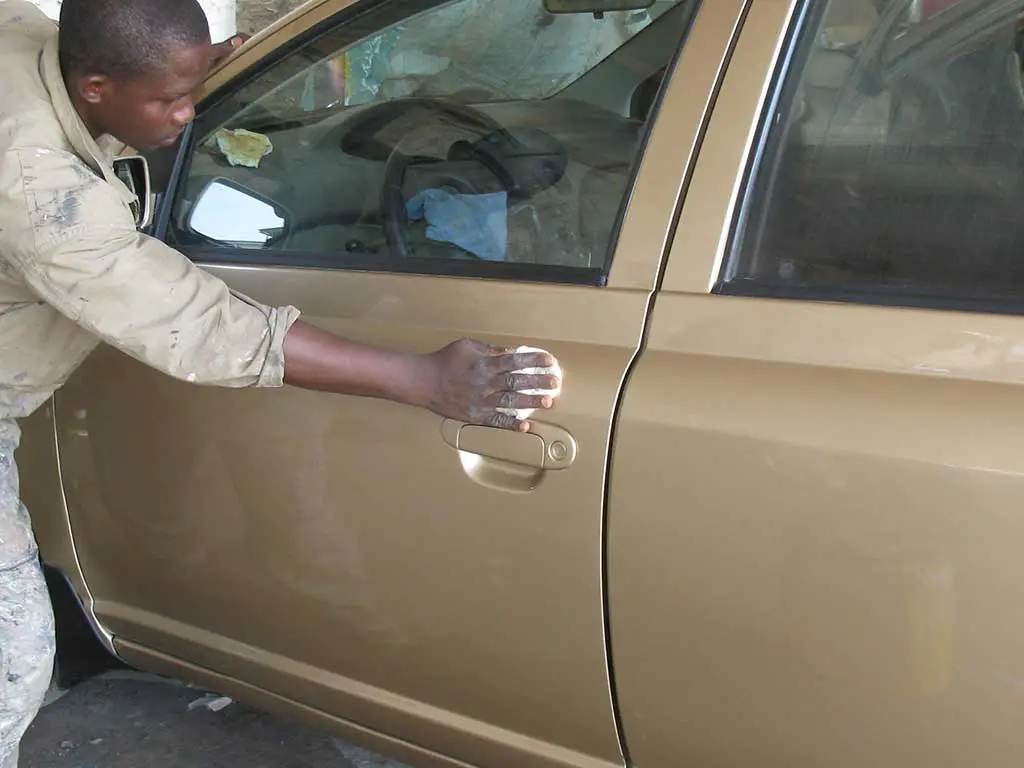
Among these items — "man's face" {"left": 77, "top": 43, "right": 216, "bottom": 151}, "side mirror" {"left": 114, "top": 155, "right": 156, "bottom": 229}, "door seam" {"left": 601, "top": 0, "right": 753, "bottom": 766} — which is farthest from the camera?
"side mirror" {"left": 114, "top": 155, "right": 156, "bottom": 229}

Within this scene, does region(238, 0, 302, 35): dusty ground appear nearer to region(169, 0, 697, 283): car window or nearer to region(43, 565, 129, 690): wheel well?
region(169, 0, 697, 283): car window

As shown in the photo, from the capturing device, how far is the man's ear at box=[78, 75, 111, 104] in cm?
157

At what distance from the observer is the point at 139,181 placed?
83.0 inches

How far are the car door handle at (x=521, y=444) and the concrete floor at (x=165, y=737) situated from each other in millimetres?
1241

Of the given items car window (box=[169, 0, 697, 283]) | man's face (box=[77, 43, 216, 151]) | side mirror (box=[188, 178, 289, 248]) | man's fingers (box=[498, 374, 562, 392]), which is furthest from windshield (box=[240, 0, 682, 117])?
man's fingers (box=[498, 374, 562, 392])

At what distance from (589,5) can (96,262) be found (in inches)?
42.8

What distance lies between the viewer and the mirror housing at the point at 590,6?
6.34ft

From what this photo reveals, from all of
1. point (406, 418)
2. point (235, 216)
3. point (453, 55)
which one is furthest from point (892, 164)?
point (235, 216)

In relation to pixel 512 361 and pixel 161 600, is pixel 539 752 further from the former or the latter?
pixel 161 600

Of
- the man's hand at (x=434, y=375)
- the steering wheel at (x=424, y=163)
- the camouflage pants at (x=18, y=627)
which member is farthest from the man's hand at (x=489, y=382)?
the camouflage pants at (x=18, y=627)

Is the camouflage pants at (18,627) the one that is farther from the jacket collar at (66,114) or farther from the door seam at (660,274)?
the door seam at (660,274)

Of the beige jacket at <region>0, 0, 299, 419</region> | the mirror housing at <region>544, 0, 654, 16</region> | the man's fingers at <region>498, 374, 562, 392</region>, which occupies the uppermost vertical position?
the mirror housing at <region>544, 0, 654, 16</region>

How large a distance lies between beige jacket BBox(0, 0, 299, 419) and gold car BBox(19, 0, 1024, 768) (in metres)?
0.24

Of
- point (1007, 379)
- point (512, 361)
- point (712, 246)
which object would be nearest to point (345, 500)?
point (512, 361)
